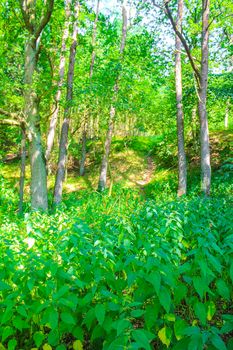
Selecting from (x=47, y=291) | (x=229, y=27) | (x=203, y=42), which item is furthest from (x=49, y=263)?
(x=229, y=27)

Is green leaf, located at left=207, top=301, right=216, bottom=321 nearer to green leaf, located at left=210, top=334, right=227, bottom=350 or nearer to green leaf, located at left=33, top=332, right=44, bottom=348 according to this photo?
green leaf, located at left=210, top=334, right=227, bottom=350

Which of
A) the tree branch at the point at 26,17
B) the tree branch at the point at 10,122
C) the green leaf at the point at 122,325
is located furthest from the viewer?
the tree branch at the point at 10,122

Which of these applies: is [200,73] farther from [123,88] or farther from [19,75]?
[19,75]

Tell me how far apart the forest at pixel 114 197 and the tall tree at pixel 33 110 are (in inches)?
1.6

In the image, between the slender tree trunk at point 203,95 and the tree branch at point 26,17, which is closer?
the tree branch at point 26,17

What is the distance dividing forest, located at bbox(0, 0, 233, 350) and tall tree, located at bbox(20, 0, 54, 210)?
0.04 metres

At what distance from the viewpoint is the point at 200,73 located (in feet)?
35.0

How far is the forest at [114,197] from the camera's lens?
251 centimetres

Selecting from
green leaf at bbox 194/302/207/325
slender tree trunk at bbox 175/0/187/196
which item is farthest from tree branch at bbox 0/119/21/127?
green leaf at bbox 194/302/207/325

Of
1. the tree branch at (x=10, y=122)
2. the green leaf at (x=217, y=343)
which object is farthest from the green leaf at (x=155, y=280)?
the tree branch at (x=10, y=122)

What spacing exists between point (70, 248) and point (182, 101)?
452 inches

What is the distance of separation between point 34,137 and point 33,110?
2.78ft

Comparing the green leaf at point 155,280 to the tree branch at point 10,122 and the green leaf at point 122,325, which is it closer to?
the green leaf at point 122,325

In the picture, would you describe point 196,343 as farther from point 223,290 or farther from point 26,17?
point 26,17
